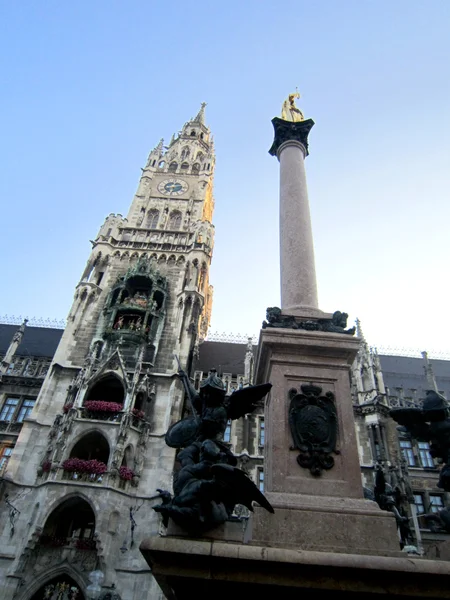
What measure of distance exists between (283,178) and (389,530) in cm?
742

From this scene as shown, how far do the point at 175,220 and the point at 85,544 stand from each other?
25.0 metres

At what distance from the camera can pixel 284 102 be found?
11.7 m

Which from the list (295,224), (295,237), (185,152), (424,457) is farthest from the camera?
(185,152)

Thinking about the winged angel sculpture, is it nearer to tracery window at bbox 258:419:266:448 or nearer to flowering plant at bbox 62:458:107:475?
flowering plant at bbox 62:458:107:475

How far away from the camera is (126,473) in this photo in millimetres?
20234

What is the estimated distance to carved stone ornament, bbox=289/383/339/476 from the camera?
5.59 metres

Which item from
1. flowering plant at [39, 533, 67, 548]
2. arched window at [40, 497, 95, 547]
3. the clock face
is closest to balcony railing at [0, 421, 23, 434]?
arched window at [40, 497, 95, 547]

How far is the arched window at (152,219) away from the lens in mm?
35500

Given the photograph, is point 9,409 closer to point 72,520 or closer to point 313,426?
point 72,520

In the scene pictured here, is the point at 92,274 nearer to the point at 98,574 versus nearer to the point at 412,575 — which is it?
the point at 98,574

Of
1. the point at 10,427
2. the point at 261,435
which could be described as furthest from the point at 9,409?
the point at 261,435

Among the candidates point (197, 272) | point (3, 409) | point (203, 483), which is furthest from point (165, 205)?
point (203, 483)

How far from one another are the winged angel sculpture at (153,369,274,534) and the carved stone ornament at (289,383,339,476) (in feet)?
1.84

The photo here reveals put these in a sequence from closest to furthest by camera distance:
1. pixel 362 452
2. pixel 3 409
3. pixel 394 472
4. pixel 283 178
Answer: pixel 283 178 < pixel 394 472 < pixel 362 452 < pixel 3 409
